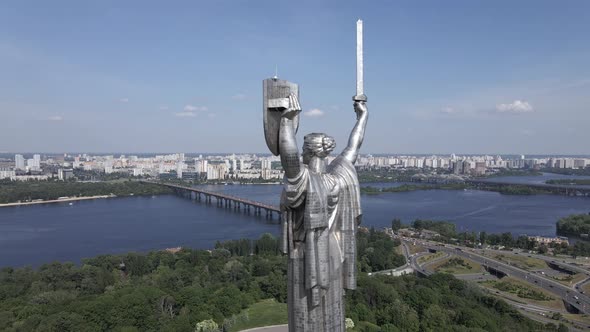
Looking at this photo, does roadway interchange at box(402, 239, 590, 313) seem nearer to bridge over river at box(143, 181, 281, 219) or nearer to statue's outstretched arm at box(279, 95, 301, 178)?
bridge over river at box(143, 181, 281, 219)

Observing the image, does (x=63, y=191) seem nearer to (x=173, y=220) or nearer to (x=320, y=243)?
(x=173, y=220)

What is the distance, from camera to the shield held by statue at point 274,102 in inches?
86.7

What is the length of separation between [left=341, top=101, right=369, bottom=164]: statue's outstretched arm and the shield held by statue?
33.0 inches

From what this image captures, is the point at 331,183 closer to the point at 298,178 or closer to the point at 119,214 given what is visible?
the point at 298,178

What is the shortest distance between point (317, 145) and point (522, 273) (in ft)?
43.7

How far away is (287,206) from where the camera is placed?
2.42 m

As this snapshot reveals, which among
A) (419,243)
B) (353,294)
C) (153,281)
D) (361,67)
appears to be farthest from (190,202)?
(361,67)

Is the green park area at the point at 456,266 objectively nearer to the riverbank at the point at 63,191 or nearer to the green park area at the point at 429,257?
the green park area at the point at 429,257

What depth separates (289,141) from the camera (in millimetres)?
2205

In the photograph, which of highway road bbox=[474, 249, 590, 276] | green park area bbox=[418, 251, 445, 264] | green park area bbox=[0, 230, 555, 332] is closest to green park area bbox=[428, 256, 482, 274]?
green park area bbox=[418, 251, 445, 264]

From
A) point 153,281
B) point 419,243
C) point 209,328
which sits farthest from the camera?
point 419,243

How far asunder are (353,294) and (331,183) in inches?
297

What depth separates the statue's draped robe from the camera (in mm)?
2381

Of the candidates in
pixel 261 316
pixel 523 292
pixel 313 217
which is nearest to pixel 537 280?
pixel 523 292
